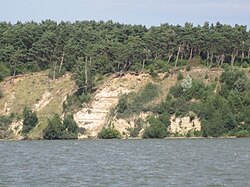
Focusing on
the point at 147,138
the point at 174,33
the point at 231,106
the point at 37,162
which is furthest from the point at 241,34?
the point at 37,162

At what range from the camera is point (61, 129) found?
127m

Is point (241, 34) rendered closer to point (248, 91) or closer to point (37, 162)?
point (248, 91)

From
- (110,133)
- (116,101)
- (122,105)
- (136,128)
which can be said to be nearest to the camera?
(110,133)

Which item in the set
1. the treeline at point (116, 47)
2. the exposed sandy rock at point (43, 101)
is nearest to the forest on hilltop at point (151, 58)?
the treeline at point (116, 47)

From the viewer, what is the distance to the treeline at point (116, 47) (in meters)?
141

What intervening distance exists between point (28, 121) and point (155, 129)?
26.2 metres

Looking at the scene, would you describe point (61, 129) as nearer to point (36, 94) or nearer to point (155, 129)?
point (36, 94)

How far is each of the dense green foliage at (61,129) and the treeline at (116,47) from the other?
16485 mm

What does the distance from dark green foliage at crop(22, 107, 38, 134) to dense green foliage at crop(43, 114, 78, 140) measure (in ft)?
13.5

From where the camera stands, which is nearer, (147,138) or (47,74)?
(147,138)

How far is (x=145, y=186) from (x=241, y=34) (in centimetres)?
10473

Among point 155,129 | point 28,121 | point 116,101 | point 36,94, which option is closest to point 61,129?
point 28,121

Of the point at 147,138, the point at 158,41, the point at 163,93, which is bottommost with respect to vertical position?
the point at 147,138

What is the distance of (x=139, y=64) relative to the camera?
140 metres
